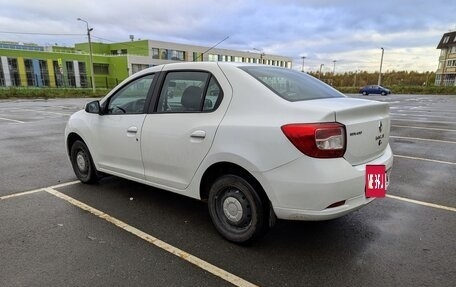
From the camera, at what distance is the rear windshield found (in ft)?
10.9

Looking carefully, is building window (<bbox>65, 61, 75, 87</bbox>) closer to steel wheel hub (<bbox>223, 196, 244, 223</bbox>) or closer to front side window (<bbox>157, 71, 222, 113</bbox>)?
front side window (<bbox>157, 71, 222, 113</bbox>)

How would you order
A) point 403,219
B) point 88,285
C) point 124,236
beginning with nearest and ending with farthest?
point 88,285, point 124,236, point 403,219

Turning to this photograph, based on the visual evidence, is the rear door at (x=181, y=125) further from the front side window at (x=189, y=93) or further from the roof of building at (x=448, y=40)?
Result: the roof of building at (x=448, y=40)

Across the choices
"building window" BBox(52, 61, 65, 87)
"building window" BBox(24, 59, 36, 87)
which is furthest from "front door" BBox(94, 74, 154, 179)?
"building window" BBox(52, 61, 65, 87)

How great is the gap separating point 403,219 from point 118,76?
6530cm

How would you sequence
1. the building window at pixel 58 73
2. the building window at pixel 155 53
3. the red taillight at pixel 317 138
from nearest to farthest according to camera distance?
the red taillight at pixel 317 138 → the building window at pixel 58 73 → the building window at pixel 155 53

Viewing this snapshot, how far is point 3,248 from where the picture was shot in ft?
10.8

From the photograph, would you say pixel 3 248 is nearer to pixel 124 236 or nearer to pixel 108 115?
pixel 124 236

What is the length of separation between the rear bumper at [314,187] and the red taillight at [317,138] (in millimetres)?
66

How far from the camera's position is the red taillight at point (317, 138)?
2.77 metres

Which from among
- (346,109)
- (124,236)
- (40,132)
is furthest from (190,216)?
(40,132)

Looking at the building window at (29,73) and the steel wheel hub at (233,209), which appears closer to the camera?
the steel wheel hub at (233,209)

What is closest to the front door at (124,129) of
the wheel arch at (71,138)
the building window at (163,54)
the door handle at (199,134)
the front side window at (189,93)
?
the front side window at (189,93)

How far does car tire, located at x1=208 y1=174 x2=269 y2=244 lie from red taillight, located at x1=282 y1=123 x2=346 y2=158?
2.09 feet
